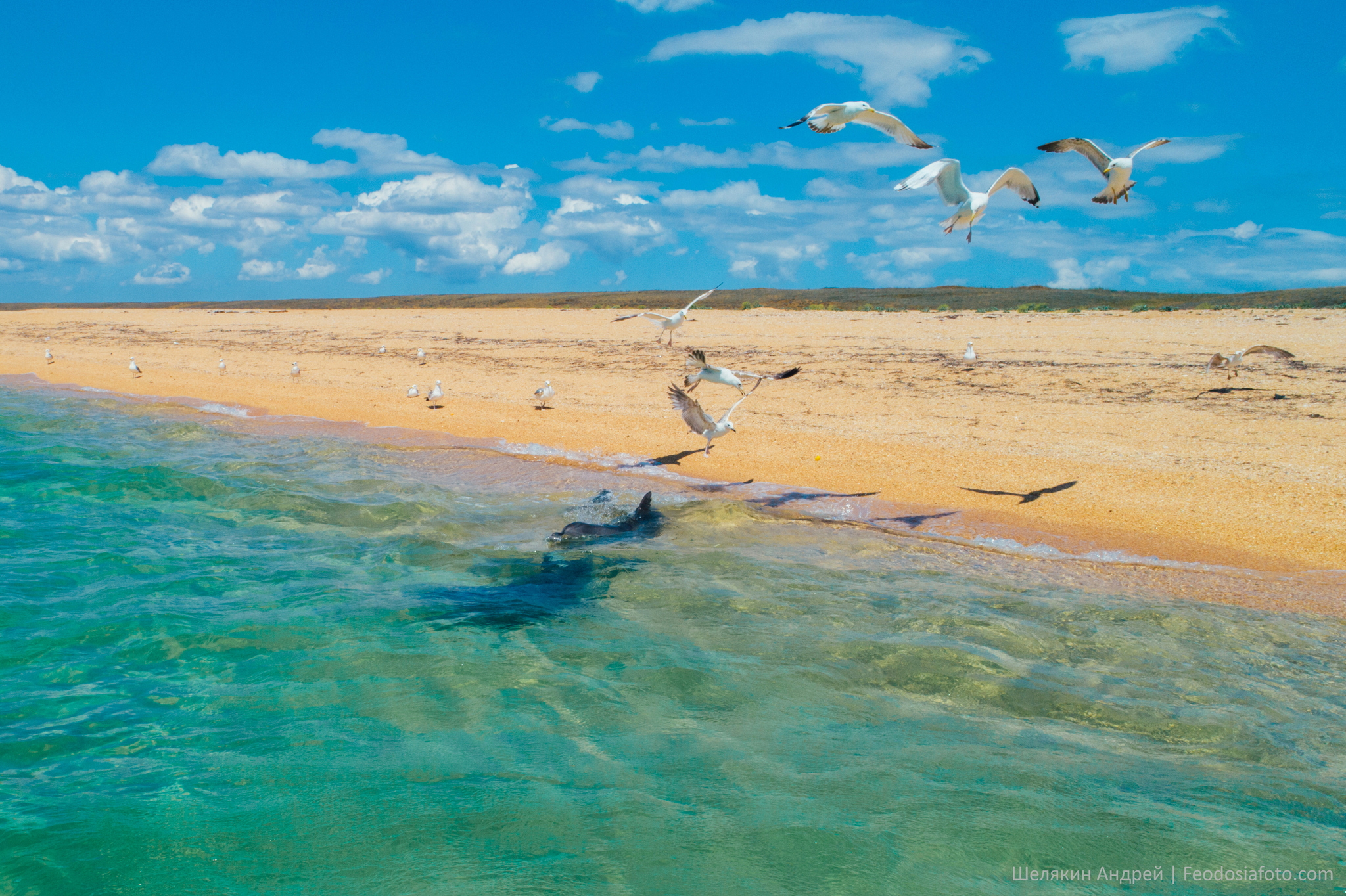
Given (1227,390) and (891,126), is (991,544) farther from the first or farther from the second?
(1227,390)

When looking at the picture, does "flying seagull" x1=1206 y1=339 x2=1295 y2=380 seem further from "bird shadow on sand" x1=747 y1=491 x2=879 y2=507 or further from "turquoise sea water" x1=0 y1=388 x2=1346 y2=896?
"turquoise sea water" x1=0 y1=388 x2=1346 y2=896

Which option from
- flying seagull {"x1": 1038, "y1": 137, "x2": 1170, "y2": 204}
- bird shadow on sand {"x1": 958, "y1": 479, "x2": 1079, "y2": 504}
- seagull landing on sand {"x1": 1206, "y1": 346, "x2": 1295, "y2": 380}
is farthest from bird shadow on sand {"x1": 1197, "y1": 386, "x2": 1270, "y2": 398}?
flying seagull {"x1": 1038, "y1": 137, "x2": 1170, "y2": 204}

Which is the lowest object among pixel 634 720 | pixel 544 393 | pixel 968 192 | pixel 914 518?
pixel 634 720

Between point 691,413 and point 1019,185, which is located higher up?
point 1019,185

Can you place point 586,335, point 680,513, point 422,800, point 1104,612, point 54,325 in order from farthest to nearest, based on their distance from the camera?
1. point 54,325
2. point 586,335
3. point 680,513
4. point 1104,612
5. point 422,800

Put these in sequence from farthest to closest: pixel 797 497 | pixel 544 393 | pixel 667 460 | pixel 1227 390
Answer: pixel 544 393 < pixel 1227 390 < pixel 667 460 < pixel 797 497

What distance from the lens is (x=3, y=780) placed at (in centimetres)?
489

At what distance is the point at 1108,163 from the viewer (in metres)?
8.43

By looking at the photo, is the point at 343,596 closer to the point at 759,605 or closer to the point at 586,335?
the point at 759,605

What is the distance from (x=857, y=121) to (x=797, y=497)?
4.63 metres

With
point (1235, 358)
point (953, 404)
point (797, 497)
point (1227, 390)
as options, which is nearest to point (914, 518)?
point (797, 497)

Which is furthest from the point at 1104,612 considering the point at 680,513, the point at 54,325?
the point at 54,325

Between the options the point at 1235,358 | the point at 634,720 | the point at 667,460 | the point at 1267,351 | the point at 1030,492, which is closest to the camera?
the point at 634,720

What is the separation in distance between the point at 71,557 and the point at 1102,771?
987 cm
